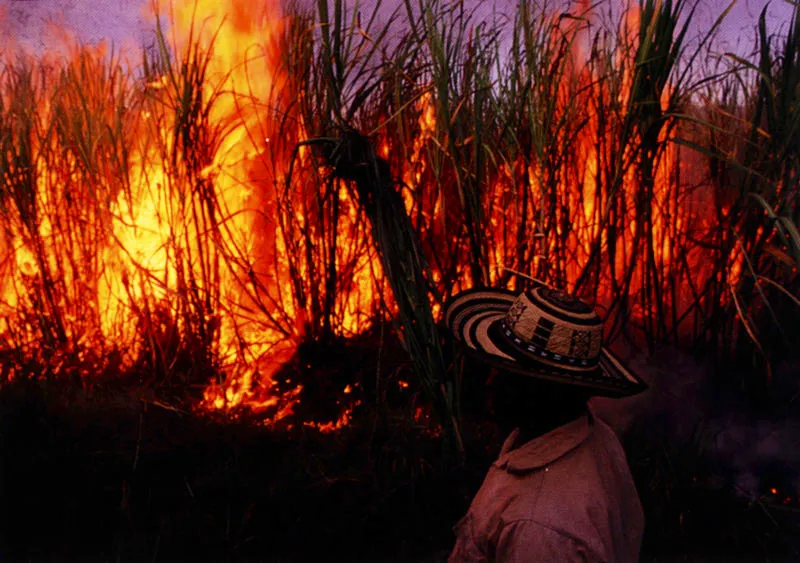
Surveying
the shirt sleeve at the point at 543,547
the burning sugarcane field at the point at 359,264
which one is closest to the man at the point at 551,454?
the shirt sleeve at the point at 543,547

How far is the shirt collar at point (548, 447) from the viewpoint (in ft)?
Answer: 4.06

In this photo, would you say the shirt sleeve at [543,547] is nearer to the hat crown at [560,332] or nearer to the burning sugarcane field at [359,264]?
the hat crown at [560,332]

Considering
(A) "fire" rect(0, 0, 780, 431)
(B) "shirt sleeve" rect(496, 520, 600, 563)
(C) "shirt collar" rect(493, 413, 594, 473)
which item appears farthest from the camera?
(A) "fire" rect(0, 0, 780, 431)

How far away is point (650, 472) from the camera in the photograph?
2.73 metres

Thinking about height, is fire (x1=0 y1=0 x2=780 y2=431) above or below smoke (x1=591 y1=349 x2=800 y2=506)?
above

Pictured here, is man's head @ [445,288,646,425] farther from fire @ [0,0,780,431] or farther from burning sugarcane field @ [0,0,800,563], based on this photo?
fire @ [0,0,780,431]

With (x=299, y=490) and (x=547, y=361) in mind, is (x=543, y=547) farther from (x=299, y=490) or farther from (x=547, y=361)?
(x=299, y=490)

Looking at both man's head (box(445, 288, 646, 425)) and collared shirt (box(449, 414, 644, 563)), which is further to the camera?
man's head (box(445, 288, 646, 425))

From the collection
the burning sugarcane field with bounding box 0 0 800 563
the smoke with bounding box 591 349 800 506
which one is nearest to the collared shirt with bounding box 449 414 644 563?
the burning sugarcane field with bounding box 0 0 800 563

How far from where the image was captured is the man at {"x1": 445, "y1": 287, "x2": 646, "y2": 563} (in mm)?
1117

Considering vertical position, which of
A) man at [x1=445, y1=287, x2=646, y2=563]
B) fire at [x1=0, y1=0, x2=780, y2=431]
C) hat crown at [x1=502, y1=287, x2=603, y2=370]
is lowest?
man at [x1=445, y1=287, x2=646, y2=563]

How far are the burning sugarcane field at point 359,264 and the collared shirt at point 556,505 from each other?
46.2 inches

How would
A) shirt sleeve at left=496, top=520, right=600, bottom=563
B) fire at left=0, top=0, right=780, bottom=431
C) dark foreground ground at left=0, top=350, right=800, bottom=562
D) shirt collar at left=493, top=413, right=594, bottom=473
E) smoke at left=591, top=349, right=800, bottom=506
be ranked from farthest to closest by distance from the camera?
1. fire at left=0, top=0, right=780, bottom=431
2. smoke at left=591, top=349, right=800, bottom=506
3. dark foreground ground at left=0, top=350, right=800, bottom=562
4. shirt collar at left=493, top=413, right=594, bottom=473
5. shirt sleeve at left=496, top=520, right=600, bottom=563

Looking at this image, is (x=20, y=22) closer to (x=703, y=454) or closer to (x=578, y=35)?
(x=578, y=35)
